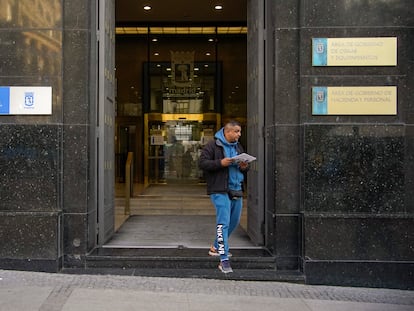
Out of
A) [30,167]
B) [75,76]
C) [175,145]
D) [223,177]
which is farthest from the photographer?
[175,145]

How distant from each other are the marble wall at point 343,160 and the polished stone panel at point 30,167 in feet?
9.60

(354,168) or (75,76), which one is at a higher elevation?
(75,76)

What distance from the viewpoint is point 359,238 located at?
616cm

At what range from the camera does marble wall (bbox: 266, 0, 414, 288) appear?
615 centimetres

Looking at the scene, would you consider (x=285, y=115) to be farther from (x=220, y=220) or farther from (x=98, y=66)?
(x=98, y=66)

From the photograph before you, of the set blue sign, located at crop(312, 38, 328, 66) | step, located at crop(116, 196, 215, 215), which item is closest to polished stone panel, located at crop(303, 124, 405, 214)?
blue sign, located at crop(312, 38, 328, 66)

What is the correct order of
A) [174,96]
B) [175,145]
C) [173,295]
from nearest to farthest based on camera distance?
1. [173,295]
2. [174,96]
3. [175,145]

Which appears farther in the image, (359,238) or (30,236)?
(30,236)

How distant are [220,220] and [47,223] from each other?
2217mm

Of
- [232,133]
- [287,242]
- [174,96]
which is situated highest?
[174,96]

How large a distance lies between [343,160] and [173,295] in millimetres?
2694

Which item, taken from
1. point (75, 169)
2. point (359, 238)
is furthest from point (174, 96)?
point (359, 238)

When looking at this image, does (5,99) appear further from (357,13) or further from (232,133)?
(357,13)

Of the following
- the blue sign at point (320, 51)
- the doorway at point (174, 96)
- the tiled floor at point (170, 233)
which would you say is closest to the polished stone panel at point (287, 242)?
the tiled floor at point (170, 233)
